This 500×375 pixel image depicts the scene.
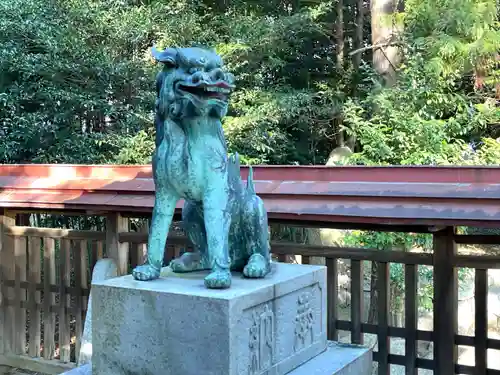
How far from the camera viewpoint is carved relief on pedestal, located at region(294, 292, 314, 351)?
9.07 feet

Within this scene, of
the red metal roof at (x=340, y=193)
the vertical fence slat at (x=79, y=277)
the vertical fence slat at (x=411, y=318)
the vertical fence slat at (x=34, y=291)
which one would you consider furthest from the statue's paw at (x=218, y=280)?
the vertical fence slat at (x=34, y=291)

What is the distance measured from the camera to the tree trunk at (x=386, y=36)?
8.27 metres

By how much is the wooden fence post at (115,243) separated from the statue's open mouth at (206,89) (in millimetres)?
2800

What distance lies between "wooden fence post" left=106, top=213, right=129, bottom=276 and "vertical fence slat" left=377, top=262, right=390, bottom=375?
2.36 meters

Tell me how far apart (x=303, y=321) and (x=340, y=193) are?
995mm

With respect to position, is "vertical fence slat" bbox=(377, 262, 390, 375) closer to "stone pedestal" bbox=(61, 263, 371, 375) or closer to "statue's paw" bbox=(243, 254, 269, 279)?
"stone pedestal" bbox=(61, 263, 371, 375)

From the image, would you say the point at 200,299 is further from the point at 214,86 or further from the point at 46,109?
the point at 46,109

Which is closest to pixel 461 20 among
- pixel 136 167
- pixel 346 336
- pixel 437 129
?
pixel 437 129

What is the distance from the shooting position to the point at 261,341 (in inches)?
96.0

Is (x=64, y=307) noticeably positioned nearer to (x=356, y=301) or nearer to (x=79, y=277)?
(x=79, y=277)

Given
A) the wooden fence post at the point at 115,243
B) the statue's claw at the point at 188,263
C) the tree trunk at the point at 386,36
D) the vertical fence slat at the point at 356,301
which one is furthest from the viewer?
the tree trunk at the point at 386,36

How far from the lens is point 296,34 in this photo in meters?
8.87

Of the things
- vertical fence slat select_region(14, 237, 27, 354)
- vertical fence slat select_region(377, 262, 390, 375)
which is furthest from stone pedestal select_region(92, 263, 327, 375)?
vertical fence slat select_region(14, 237, 27, 354)

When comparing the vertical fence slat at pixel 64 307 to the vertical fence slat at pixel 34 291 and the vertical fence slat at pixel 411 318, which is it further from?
the vertical fence slat at pixel 411 318
